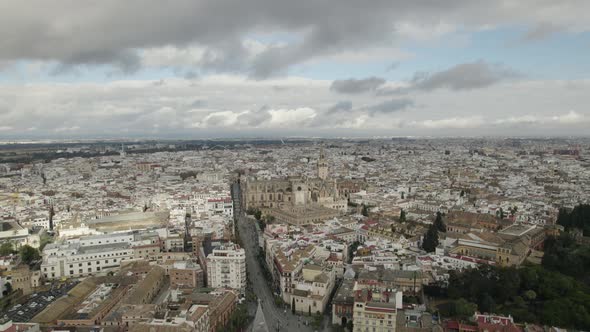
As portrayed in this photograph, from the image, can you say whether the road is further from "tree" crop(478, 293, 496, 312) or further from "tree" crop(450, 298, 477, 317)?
"tree" crop(478, 293, 496, 312)

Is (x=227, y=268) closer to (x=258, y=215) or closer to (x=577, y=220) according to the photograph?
(x=258, y=215)

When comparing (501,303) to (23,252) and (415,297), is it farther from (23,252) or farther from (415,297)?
(23,252)

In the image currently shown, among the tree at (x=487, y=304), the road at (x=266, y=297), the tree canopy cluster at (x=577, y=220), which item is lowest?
the road at (x=266, y=297)

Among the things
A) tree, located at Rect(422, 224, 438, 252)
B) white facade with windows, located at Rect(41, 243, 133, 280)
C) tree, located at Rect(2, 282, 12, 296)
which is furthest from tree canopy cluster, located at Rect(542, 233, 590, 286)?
tree, located at Rect(2, 282, 12, 296)

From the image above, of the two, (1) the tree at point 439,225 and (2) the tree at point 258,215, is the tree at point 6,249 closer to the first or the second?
(2) the tree at point 258,215


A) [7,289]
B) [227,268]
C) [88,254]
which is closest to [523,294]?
[227,268]

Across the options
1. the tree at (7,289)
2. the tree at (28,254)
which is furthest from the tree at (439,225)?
the tree at (28,254)
